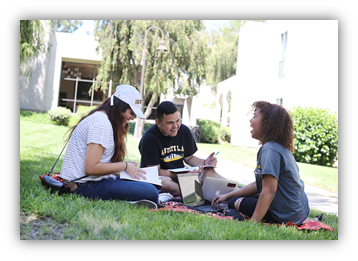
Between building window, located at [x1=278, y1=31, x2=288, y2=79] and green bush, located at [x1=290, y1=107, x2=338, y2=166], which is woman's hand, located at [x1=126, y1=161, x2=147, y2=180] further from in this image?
building window, located at [x1=278, y1=31, x2=288, y2=79]

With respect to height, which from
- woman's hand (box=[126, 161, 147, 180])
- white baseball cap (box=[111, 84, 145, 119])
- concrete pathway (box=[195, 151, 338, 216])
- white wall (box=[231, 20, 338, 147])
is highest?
white wall (box=[231, 20, 338, 147])

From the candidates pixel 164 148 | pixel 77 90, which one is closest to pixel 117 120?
pixel 164 148

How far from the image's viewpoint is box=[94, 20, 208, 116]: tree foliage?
56.8 feet

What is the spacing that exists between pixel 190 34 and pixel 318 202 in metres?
14.2

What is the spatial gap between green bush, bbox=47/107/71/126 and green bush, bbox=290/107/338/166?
11873 millimetres

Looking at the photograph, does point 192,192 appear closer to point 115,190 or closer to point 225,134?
point 115,190

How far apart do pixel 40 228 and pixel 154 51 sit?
15911mm

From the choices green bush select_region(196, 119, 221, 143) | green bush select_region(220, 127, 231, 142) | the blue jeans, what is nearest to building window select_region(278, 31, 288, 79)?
green bush select_region(220, 127, 231, 142)

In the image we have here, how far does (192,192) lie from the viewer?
11.8 feet

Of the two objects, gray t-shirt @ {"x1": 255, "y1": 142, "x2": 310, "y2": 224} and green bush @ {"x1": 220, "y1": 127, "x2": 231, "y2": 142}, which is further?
green bush @ {"x1": 220, "y1": 127, "x2": 231, "y2": 142}

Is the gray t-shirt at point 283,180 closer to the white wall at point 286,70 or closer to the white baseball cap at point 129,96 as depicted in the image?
the white baseball cap at point 129,96

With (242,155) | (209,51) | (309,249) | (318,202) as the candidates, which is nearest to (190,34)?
(209,51)
